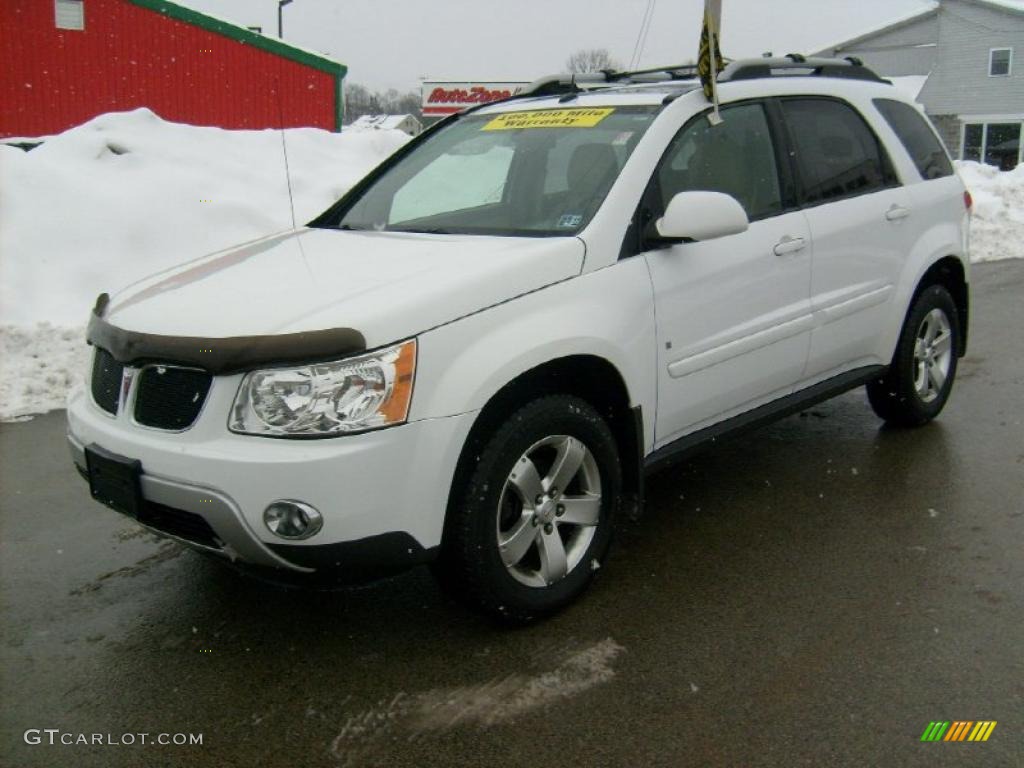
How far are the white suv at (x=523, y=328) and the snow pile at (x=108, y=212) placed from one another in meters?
3.48

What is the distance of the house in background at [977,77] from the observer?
1438 inches

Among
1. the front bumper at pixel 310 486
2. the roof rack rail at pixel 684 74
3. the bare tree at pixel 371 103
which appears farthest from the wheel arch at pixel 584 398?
the bare tree at pixel 371 103

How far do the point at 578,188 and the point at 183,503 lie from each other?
1853 mm

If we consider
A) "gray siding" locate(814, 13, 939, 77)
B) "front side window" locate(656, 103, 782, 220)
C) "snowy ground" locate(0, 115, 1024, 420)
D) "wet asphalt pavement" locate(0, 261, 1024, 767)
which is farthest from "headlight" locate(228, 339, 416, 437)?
"gray siding" locate(814, 13, 939, 77)

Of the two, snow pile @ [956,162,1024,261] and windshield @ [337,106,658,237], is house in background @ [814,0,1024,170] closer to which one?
snow pile @ [956,162,1024,261]

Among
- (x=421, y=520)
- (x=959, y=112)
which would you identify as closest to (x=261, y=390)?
(x=421, y=520)

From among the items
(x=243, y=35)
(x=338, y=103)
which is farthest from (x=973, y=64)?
(x=243, y=35)

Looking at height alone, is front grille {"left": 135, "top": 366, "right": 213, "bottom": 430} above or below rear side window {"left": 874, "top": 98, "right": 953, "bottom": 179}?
below

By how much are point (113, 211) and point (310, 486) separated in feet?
25.6

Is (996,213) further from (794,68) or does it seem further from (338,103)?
(338,103)

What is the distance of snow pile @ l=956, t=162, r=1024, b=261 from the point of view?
549 inches

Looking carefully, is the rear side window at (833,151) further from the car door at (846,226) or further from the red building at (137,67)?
the red building at (137,67)

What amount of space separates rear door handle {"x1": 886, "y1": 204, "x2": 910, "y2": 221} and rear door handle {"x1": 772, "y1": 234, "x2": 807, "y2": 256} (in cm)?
80

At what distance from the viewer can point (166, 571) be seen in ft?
12.9
